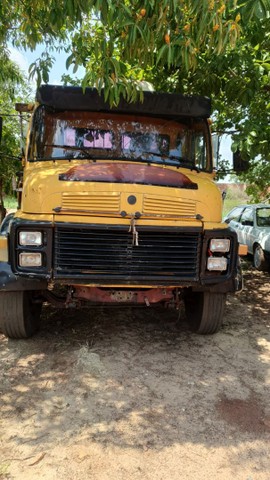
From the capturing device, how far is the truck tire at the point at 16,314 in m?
4.05

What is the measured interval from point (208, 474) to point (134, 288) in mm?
1910

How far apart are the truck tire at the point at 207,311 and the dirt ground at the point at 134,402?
5.7 inches

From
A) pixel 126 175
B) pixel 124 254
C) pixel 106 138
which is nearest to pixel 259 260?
pixel 106 138

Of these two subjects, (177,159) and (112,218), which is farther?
(177,159)

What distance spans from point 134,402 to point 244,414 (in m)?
0.88

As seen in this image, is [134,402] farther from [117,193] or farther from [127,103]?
[127,103]

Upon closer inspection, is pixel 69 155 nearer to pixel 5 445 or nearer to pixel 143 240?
pixel 143 240

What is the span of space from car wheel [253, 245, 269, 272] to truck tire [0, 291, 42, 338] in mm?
6364

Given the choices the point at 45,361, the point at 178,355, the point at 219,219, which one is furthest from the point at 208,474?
the point at 219,219

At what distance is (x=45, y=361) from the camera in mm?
3949

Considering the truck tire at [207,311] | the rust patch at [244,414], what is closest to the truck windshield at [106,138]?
the truck tire at [207,311]

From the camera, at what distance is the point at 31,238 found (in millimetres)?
3514

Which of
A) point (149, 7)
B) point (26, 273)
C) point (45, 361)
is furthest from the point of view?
point (45, 361)

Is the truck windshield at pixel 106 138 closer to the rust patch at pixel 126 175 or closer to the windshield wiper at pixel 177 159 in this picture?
the windshield wiper at pixel 177 159
